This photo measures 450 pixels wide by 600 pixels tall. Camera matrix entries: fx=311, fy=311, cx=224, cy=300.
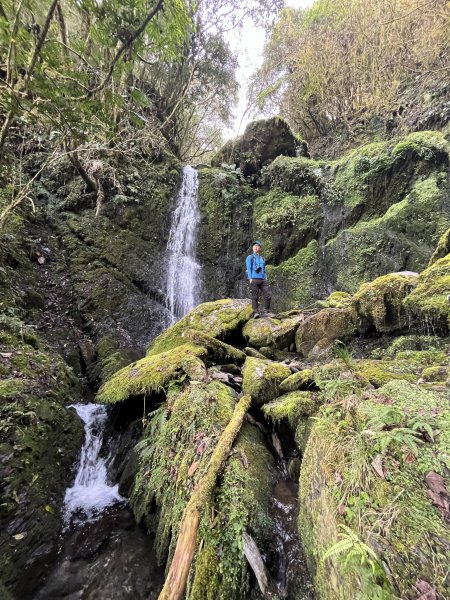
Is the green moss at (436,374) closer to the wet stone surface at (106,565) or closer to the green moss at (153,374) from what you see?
the green moss at (153,374)

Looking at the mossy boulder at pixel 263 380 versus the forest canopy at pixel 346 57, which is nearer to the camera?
the mossy boulder at pixel 263 380

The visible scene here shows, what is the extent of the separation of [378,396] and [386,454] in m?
0.80

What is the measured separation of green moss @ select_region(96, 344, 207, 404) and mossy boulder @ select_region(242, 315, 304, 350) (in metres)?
1.46

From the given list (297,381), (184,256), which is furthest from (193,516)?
(184,256)

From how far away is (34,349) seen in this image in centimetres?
628

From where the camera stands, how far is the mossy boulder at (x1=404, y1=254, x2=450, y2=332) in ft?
15.6

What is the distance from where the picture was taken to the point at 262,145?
14703mm

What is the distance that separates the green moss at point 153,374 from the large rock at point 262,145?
11.8 metres

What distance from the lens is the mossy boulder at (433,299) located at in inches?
187

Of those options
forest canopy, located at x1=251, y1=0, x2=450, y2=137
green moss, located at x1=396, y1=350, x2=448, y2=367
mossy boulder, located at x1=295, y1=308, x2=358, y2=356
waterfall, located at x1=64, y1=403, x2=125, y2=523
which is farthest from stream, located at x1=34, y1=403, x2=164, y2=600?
forest canopy, located at x1=251, y1=0, x2=450, y2=137

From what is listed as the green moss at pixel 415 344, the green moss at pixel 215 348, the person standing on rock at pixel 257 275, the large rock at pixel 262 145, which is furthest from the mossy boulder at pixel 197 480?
the large rock at pixel 262 145

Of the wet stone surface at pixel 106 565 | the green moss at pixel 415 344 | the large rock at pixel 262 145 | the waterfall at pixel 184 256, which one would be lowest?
the wet stone surface at pixel 106 565

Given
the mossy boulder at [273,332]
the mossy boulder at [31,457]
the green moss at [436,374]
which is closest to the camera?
the mossy boulder at [31,457]

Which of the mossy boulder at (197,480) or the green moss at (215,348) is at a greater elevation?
the green moss at (215,348)
